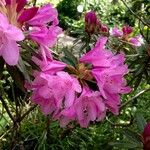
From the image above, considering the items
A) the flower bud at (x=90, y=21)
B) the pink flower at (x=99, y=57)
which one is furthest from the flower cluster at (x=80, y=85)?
the flower bud at (x=90, y=21)

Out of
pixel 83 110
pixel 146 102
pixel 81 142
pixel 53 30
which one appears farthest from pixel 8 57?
pixel 146 102

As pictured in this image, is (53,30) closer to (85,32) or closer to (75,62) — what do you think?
(75,62)

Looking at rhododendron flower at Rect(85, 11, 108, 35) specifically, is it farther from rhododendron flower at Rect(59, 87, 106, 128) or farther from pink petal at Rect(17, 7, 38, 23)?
pink petal at Rect(17, 7, 38, 23)

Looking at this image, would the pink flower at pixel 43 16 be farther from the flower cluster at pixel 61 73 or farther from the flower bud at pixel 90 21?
the flower bud at pixel 90 21

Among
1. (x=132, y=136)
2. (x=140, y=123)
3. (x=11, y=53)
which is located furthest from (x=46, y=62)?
(x=140, y=123)

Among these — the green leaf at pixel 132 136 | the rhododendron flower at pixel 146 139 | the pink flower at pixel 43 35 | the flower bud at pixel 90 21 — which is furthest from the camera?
the flower bud at pixel 90 21

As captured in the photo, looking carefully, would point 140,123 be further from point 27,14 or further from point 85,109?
point 27,14

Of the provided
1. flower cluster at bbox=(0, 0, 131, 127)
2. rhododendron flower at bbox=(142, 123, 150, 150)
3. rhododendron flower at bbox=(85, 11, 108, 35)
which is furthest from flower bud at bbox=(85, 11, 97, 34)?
flower cluster at bbox=(0, 0, 131, 127)

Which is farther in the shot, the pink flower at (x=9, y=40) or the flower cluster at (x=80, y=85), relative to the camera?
the flower cluster at (x=80, y=85)
